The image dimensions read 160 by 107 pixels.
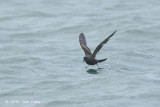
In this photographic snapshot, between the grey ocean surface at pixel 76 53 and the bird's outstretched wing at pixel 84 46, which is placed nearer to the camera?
the grey ocean surface at pixel 76 53

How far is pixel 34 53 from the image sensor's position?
17297 mm

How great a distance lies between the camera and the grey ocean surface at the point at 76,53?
13.3 metres

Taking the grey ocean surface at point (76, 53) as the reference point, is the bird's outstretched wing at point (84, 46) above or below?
above

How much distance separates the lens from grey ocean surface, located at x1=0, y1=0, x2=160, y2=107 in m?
13.3

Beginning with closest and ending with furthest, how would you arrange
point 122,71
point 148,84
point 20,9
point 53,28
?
point 148,84, point 122,71, point 53,28, point 20,9

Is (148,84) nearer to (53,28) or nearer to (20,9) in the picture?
(53,28)

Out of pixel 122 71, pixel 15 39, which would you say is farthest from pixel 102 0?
pixel 122 71

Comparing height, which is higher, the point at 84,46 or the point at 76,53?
the point at 84,46

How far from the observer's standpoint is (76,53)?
1736 cm

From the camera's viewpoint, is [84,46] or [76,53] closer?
[84,46]

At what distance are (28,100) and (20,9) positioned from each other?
10173mm

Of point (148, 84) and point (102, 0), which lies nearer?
point (148, 84)

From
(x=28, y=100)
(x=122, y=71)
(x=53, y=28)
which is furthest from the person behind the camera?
(x=53, y=28)

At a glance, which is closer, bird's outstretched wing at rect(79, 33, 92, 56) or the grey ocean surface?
the grey ocean surface
